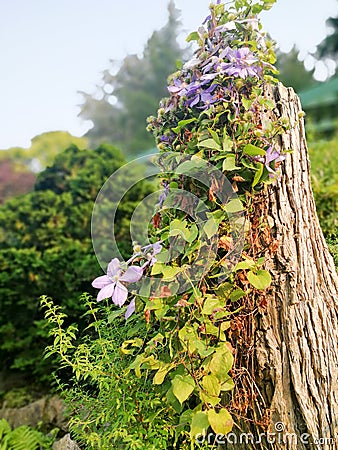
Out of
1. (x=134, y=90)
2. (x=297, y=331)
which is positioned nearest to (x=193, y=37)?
(x=297, y=331)

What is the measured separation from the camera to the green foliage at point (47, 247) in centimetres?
404

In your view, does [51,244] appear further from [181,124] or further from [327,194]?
[181,124]

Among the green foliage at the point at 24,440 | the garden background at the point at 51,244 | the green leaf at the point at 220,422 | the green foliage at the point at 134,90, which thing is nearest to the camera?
the green leaf at the point at 220,422

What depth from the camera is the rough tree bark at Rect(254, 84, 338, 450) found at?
167 cm

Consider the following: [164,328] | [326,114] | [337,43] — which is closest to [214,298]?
[164,328]

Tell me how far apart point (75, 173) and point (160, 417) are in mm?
4554

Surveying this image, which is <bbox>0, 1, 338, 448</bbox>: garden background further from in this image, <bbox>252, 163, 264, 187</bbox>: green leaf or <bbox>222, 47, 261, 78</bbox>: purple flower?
<bbox>252, 163, 264, 187</bbox>: green leaf

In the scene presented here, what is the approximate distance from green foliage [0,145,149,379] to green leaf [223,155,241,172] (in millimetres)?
2259

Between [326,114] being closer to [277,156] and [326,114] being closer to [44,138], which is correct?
[44,138]

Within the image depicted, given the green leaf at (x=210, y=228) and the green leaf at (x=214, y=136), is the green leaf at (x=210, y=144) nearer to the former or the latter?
the green leaf at (x=214, y=136)

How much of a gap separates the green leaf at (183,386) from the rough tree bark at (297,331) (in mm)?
266

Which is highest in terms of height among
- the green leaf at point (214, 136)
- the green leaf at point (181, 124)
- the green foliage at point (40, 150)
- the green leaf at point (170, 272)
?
the green foliage at point (40, 150)

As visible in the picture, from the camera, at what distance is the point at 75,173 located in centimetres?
596

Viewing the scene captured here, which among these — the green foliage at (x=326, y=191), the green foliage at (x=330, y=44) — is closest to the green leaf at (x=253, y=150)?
the green foliage at (x=326, y=191)
